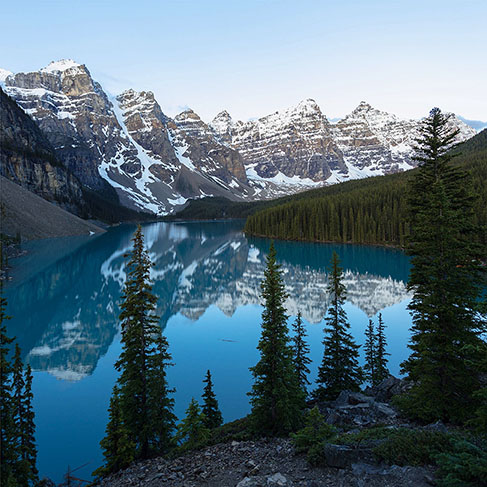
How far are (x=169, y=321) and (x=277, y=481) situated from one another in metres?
27.0

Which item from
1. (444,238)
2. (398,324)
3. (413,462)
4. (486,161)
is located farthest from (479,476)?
(486,161)

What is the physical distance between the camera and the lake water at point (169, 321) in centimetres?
1731

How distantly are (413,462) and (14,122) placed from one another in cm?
17738

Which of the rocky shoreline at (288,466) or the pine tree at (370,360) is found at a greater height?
the rocky shoreline at (288,466)

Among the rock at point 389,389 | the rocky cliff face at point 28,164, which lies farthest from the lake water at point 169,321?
the rocky cliff face at point 28,164

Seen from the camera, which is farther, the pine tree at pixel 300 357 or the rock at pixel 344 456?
the pine tree at pixel 300 357

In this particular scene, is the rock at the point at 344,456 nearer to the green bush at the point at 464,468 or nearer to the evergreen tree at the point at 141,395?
the green bush at the point at 464,468

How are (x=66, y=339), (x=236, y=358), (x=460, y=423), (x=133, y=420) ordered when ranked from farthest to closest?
1. (x=66, y=339)
2. (x=236, y=358)
3. (x=133, y=420)
4. (x=460, y=423)

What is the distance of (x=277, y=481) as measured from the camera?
302 inches

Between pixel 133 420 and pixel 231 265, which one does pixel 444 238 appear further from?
pixel 231 265

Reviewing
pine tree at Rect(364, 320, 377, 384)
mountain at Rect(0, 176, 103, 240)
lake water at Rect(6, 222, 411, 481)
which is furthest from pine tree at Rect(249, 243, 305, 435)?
mountain at Rect(0, 176, 103, 240)

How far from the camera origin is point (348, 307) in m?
35.7

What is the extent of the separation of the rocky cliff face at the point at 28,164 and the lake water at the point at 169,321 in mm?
74533

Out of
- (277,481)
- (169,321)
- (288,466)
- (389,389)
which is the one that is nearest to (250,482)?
(277,481)
